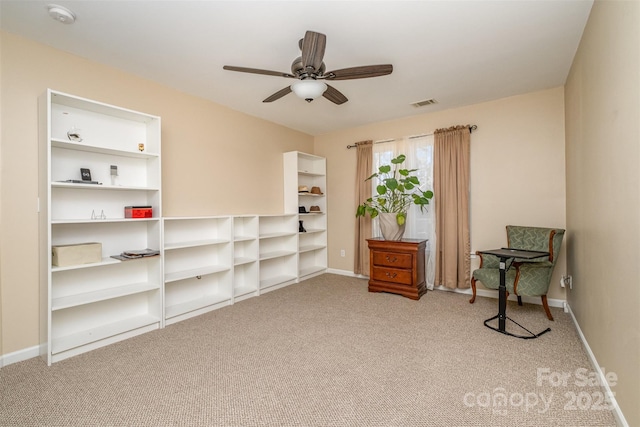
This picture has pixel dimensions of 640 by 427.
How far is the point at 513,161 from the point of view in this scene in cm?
363

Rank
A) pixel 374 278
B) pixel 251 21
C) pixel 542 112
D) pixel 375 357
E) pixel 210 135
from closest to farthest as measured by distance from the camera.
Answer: pixel 251 21 < pixel 375 357 < pixel 542 112 < pixel 210 135 < pixel 374 278

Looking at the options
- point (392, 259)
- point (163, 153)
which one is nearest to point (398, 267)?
point (392, 259)

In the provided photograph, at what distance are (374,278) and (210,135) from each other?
2962mm

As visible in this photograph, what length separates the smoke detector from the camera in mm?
1983

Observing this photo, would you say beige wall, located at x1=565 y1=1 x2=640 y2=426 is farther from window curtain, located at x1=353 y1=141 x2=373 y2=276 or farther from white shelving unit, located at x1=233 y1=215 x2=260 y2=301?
white shelving unit, located at x1=233 y1=215 x2=260 y2=301

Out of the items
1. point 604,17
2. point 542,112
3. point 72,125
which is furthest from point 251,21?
point 542,112

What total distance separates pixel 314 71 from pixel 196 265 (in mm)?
2726

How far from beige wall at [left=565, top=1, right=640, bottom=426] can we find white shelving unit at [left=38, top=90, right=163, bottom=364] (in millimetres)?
3457

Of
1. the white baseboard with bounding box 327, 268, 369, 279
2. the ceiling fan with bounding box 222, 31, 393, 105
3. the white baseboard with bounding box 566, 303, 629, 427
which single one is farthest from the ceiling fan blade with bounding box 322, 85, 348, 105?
the white baseboard with bounding box 327, 268, 369, 279

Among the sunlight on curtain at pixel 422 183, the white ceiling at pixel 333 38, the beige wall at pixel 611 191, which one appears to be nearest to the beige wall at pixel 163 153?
the white ceiling at pixel 333 38

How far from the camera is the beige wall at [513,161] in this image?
11.1 feet

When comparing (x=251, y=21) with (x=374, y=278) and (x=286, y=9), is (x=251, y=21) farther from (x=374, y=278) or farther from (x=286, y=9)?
(x=374, y=278)

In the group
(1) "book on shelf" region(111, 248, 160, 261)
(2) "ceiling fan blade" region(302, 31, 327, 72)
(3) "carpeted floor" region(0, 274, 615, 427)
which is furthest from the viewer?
(1) "book on shelf" region(111, 248, 160, 261)

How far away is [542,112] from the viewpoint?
11.2 ft
